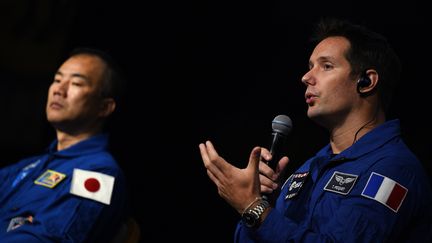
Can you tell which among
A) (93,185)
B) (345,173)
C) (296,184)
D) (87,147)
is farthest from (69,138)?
(345,173)

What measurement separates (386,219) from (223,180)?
0.44 metres

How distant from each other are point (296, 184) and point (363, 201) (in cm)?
35

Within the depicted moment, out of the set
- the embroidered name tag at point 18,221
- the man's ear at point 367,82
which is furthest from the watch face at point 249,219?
the embroidered name tag at point 18,221

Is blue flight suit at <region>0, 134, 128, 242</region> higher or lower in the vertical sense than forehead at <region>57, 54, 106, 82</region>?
lower

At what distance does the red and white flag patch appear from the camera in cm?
236

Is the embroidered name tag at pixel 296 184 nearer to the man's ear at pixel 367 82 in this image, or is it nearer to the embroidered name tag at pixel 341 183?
the embroidered name tag at pixel 341 183

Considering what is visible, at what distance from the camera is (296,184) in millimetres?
1915

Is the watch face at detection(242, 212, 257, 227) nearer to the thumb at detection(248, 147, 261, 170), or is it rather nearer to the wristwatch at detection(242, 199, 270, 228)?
the wristwatch at detection(242, 199, 270, 228)

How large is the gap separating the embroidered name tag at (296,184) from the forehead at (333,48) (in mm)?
390

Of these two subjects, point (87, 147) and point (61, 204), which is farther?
point (87, 147)

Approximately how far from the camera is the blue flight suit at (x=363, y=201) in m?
1.55

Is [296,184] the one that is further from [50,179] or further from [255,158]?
[50,179]

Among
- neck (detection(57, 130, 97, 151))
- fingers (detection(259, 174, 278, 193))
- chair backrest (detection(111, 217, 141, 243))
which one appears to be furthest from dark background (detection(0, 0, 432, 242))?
fingers (detection(259, 174, 278, 193))

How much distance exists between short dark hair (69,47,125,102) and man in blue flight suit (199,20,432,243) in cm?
115
